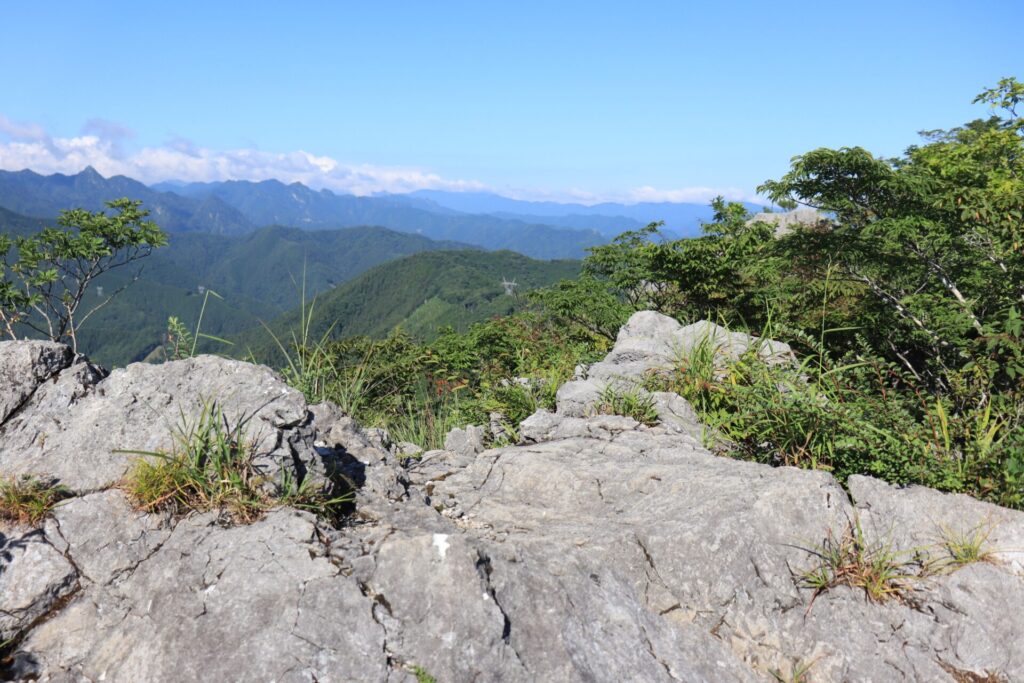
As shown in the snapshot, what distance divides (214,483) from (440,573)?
136 centimetres

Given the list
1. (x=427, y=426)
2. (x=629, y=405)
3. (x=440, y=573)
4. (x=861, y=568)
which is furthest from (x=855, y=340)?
(x=440, y=573)

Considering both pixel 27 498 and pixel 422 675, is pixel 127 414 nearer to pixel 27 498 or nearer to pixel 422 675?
pixel 27 498

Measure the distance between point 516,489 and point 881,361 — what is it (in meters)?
3.29

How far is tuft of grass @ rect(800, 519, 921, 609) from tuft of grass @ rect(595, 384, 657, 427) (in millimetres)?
2027

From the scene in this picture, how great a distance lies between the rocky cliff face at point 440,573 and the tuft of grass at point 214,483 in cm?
9

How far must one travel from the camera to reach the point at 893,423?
4.39 meters

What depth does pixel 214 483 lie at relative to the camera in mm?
3229

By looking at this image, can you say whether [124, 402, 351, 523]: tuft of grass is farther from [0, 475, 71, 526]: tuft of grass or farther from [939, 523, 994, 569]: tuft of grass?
[939, 523, 994, 569]: tuft of grass

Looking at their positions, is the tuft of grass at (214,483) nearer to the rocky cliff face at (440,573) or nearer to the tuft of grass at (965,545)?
the rocky cliff face at (440,573)

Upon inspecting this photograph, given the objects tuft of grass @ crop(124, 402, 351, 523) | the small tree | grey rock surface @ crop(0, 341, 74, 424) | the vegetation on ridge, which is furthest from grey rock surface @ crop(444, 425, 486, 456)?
the small tree

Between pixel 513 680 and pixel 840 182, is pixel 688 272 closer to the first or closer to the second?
pixel 840 182

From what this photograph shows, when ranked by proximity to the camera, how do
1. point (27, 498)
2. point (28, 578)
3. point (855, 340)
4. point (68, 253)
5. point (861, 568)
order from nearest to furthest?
1. point (28, 578)
2. point (27, 498)
3. point (861, 568)
4. point (855, 340)
5. point (68, 253)

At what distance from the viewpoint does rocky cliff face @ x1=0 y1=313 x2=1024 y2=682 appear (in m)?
2.71

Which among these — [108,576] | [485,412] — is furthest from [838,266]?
[108,576]
